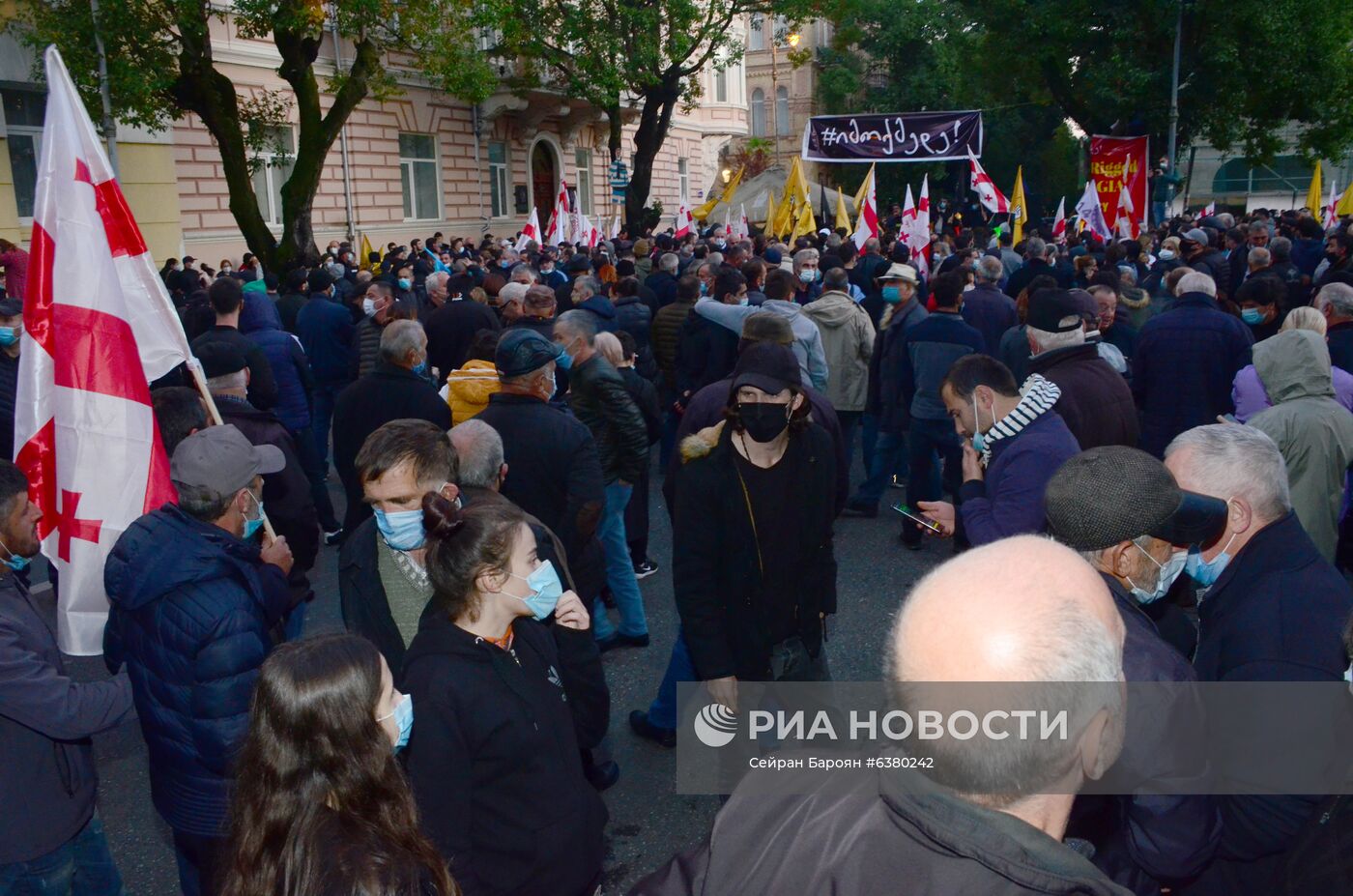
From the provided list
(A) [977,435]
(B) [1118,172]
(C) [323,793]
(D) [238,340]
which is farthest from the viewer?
(B) [1118,172]

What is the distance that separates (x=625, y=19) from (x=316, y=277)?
55.5 feet

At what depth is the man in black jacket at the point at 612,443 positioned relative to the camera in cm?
550

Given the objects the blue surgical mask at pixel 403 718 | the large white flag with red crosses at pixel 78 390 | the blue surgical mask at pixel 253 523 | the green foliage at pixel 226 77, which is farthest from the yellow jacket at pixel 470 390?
the green foliage at pixel 226 77

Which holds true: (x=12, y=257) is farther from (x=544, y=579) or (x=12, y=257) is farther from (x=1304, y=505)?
(x=1304, y=505)

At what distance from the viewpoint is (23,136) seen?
15.1 metres

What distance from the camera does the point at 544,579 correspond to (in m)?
2.65

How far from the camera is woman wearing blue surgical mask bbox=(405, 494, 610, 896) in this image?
2346mm

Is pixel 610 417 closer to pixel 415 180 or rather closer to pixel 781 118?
pixel 415 180

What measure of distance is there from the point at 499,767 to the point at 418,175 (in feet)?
77.2

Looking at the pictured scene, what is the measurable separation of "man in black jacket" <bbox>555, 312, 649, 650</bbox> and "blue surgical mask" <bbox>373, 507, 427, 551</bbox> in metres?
2.45

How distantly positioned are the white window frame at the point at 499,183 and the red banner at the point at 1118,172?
1414 centimetres

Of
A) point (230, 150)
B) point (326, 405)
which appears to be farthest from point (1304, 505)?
point (230, 150)

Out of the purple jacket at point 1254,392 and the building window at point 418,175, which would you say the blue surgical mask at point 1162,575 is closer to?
the purple jacket at point 1254,392

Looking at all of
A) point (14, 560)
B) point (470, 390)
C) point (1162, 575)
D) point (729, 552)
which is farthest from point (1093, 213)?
point (14, 560)
